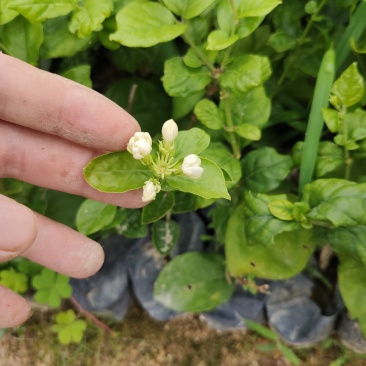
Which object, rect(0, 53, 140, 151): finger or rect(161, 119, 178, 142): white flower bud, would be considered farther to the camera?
rect(0, 53, 140, 151): finger

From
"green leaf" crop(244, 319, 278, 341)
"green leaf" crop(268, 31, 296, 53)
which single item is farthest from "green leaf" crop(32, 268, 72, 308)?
"green leaf" crop(268, 31, 296, 53)

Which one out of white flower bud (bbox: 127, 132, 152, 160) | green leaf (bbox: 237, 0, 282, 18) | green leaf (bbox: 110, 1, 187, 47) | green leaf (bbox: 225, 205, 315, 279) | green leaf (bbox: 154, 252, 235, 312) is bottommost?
green leaf (bbox: 154, 252, 235, 312)

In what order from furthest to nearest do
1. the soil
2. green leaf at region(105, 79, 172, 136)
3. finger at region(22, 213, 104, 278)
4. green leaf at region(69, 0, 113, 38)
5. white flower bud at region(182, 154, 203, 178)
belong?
the soil → green leaf at region(105, 79, 172, 136) → finger at region(22, 213, 104, 278) → green leaf at region(69, 0, 113, 38) → white flower bud at region(182, 154, 203, 178)

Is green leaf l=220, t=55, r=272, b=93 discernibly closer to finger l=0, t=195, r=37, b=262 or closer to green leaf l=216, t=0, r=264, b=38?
green leaf l=216, t=0, r=264, b=38

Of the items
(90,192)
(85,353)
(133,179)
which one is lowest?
(85,353)

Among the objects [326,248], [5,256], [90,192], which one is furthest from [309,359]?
[5,256]

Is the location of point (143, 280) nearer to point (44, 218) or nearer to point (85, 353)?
point (85, 353)

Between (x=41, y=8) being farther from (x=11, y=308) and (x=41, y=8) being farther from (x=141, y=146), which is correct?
(x=11, y=308)

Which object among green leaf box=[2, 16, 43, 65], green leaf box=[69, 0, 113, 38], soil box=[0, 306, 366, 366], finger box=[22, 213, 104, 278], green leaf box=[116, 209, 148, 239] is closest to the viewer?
green leaf box=[69, 0, 113, 38]
